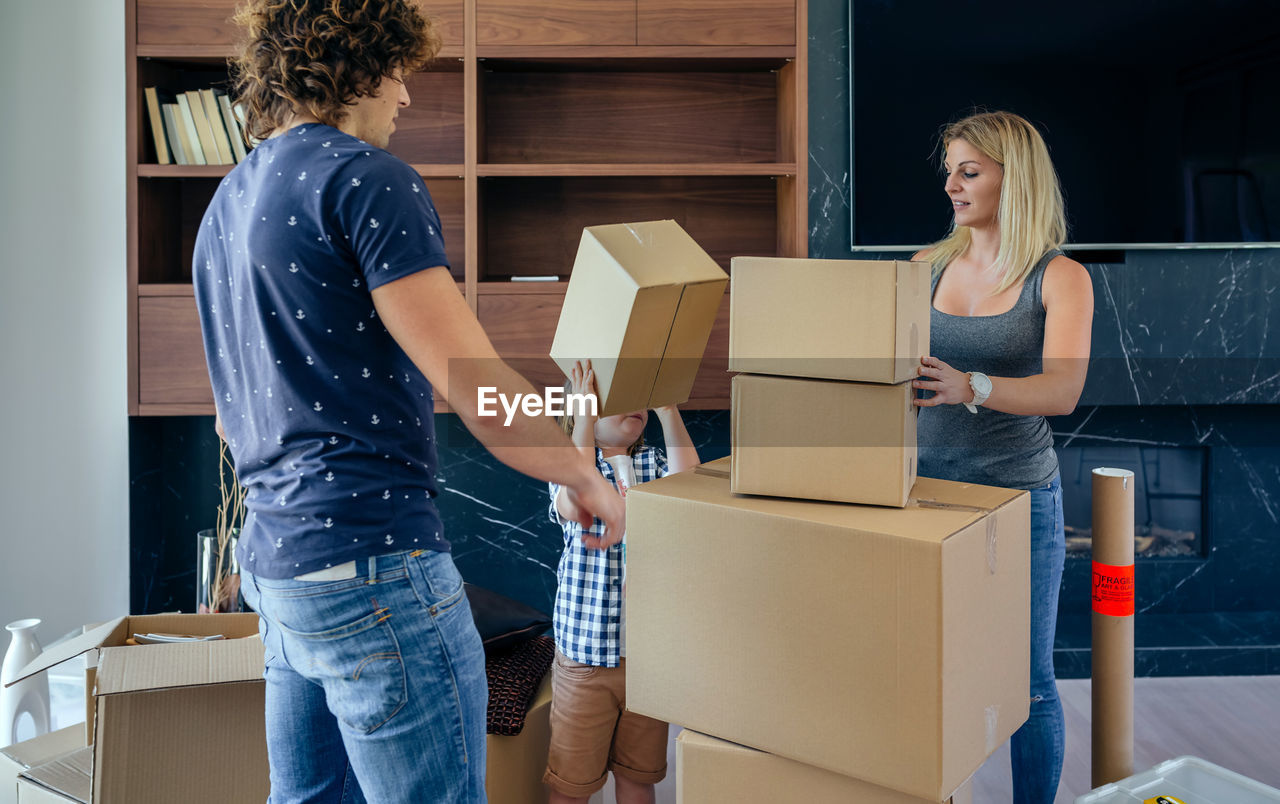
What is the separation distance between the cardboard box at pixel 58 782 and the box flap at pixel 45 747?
3cm

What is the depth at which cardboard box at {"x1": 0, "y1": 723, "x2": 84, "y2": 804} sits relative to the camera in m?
1.55

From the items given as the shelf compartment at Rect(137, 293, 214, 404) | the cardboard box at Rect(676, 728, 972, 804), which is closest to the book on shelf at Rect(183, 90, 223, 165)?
the shelf compartment at Rect(137, 293, 214, 404)

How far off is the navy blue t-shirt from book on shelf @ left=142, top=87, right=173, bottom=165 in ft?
5.29

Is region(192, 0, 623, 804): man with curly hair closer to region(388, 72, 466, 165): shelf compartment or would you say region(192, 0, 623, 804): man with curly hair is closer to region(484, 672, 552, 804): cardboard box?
region(484, 672, 552, 804): cardboard box

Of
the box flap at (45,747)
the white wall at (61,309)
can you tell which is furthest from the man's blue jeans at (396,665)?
the white wall at (61,309)

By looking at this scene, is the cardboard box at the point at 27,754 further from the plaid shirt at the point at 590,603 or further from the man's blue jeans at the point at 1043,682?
the man's blue jeans at the point at 1043,682

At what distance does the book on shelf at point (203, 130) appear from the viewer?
90.1 inches

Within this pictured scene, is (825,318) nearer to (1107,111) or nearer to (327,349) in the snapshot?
(327,349)

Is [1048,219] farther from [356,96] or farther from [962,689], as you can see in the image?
[356,96]

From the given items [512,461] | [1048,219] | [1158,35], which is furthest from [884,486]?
[1158,35]

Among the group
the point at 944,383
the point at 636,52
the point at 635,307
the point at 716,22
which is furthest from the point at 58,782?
the point at 716,22

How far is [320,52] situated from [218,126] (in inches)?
63.0

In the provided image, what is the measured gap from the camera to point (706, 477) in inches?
44.0

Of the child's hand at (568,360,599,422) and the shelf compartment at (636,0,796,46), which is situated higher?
the shelf compartment at (636,0,796,46)
